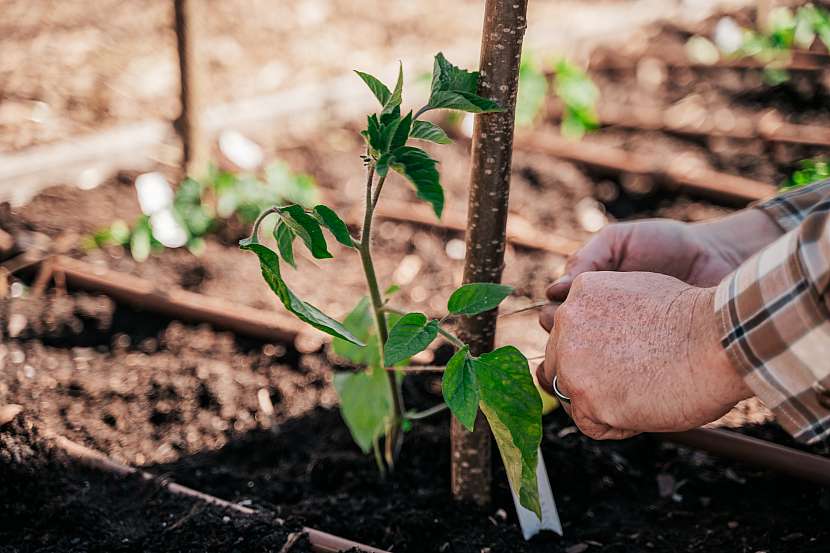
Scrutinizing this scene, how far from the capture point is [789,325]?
3.43ft

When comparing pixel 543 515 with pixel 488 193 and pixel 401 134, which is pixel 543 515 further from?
pixel 401 134

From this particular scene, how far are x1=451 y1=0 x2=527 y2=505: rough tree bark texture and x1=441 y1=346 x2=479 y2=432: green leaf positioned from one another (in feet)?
0.72

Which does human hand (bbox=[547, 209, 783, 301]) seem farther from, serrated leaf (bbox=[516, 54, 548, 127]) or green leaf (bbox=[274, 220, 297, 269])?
serrated leaf (bbox=[516, 54, 548, 127])

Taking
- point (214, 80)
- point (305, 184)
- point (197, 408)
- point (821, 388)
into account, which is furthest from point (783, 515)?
point (214, 80)

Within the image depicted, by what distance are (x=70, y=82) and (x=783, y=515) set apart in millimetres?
2869

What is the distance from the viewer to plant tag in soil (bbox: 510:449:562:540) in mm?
1471

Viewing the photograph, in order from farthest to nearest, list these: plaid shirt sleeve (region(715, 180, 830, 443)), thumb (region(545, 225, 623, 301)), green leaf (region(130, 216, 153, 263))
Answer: green leaf (region(130, 216, 153, 263))
thumb (region(545, 225, 623, 301))
plaid shirt sleeve (region(715, 180, 830, 443))

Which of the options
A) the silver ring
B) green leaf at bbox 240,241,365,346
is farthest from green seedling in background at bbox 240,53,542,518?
the silver ring

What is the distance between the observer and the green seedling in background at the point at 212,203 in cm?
249

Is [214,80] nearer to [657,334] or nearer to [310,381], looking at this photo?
[310,381]

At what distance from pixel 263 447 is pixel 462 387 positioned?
2.57 ft

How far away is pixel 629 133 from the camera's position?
3553 millimetres

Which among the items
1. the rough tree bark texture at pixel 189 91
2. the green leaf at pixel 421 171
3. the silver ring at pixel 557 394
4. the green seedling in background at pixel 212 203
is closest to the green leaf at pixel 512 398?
the silver ring at pixel 557 394

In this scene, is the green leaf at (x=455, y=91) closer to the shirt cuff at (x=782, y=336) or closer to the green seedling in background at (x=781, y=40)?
the shirt cuff at (x=782, y=336)
